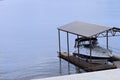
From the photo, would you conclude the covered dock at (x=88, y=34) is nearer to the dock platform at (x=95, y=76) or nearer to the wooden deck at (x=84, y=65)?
the wooden deck at (x=84, y=65)

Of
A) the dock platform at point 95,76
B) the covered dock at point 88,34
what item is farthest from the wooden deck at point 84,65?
the dock platform at point 95,76

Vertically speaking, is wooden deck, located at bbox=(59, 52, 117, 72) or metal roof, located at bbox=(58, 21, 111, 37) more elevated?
metal roof, located at bbox=(58, 21, 111, 37)

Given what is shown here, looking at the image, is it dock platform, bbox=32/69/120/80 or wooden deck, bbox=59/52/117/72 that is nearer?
dock platform, bbox=32/69/120/80

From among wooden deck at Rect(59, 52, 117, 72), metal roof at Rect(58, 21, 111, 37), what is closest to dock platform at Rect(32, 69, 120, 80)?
wooden deck at Rect(59, 52, 117, 72)

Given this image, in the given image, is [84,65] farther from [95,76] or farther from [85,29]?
[95,76]

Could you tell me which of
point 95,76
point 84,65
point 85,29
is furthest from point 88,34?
point 95,76

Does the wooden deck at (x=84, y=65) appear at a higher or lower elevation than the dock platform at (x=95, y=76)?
lower

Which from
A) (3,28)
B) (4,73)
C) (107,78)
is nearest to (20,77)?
(4,73)

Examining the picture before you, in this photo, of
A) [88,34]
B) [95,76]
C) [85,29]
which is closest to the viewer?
[95,76]

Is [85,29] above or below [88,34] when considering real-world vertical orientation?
above

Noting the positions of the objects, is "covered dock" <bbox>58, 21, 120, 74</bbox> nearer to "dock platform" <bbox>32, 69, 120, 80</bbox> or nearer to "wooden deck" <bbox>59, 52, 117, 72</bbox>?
"wooden deck" <bbox>59, 52, 117, 72</bbox>

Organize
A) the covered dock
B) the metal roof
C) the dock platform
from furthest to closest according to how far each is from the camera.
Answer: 1. the metal roof
2. the covered dock
3. the dock platform

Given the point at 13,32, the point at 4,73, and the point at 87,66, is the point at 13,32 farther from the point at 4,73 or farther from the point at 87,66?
the point at 87,66

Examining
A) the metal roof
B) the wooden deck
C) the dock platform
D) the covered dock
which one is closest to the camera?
the dock platform
